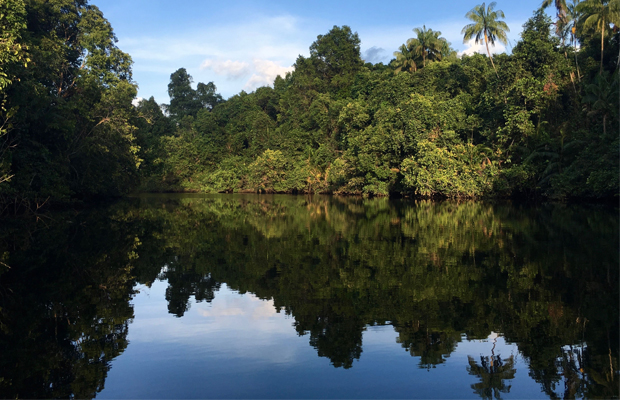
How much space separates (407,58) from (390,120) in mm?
18004

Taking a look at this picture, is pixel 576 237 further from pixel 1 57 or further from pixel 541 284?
pixel 1 57

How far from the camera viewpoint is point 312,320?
7.05 meters

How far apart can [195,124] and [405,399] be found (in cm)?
8362

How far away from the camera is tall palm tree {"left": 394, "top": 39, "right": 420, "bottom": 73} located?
201 feet

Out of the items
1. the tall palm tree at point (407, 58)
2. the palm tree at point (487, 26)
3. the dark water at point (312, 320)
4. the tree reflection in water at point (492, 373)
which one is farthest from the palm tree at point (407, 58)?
the tree reflection in water at point (492, 373)

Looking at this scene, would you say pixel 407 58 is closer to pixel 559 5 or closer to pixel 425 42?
pixel 425 42

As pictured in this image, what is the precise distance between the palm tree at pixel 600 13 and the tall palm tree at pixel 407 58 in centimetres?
2825

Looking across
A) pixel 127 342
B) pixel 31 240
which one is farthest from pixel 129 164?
pixel 127 342

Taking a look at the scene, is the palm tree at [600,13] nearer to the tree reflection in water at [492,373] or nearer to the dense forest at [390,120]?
the dense forest at [390,120]

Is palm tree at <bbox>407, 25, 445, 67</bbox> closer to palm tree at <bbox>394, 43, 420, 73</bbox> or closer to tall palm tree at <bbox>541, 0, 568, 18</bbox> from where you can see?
palm tree at <bbox>394, 43, 420, 73</bbox>

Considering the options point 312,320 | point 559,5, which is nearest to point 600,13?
point 559,5

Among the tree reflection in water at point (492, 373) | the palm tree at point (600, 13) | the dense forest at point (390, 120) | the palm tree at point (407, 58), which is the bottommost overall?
the tree reflection in water at point (492, 373)

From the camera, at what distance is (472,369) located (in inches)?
209

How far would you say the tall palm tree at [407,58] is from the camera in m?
61.3
